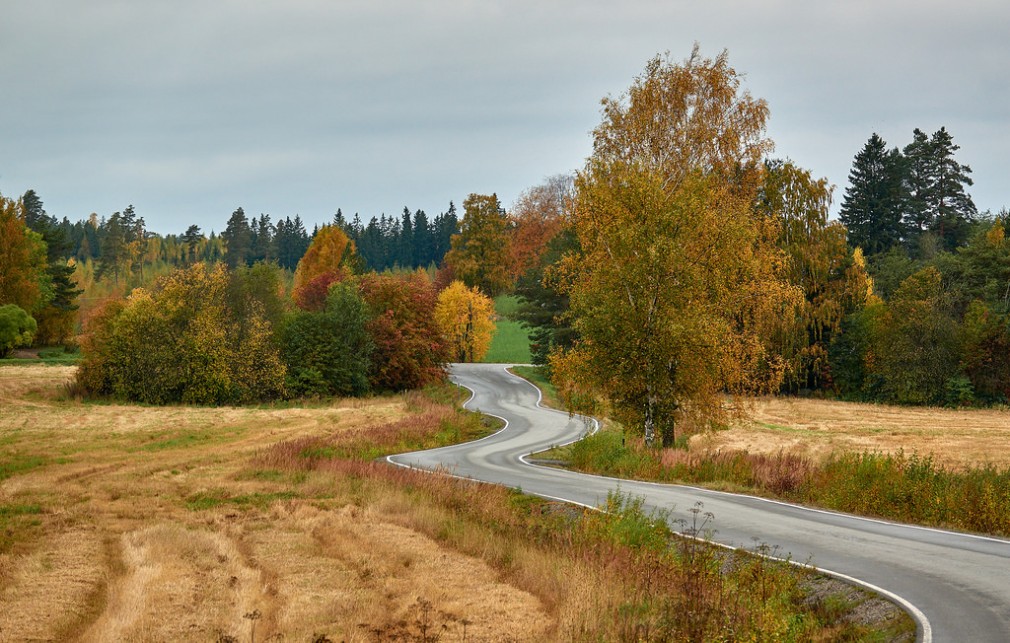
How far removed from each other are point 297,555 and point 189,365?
3799 centimetres

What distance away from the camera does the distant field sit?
279 ft

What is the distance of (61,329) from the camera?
262ft

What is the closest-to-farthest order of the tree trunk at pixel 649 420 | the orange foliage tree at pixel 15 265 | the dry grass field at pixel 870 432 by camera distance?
the tree trunk at pixel 649 420 → the dry grass field at pixel 870 432 → the orange foliage tree at pixel 15 265

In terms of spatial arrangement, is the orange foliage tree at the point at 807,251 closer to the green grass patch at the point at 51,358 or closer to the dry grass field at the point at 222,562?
the dry grass field at the point at 222,562

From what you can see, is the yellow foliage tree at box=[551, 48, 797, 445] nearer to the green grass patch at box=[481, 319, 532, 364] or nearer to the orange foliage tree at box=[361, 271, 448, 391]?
the orange foliage tree at box=[361, 271, 448, 391]

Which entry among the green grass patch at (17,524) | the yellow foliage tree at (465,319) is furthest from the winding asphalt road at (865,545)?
the yellow foliage tree at (465,319)

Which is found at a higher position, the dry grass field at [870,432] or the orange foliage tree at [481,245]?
the orange foliage tree at [481,245]

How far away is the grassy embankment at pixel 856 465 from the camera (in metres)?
16.4

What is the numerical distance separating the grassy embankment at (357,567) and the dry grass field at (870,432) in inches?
479

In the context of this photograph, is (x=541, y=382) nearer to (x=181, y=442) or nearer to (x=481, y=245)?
(x=181, y=442)

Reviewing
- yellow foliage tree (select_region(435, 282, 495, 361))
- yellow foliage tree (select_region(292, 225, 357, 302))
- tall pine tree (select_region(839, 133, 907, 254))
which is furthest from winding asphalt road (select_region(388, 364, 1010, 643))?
yellow foliage tree (select_region(292, 225, 357, 302))

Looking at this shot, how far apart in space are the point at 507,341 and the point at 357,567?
269ft

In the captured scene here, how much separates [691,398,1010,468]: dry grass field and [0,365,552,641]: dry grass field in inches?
560

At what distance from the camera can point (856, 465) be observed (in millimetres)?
19109
